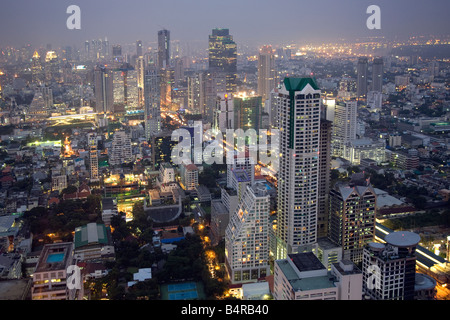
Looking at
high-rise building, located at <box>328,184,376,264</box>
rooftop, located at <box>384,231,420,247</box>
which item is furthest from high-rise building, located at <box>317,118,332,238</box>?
rooftop, located at <box>384,231,420,247</box>

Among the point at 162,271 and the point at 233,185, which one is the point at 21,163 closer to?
the point at 233,185

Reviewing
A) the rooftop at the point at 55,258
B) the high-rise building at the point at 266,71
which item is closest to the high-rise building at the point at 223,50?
the high-rise building at the point at 266,71

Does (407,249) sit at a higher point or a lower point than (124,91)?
lower

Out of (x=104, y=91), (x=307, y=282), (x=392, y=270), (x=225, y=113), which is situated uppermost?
(x=104, y=91)

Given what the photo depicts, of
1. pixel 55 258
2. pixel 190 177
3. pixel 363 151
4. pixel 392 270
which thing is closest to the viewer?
pixel 55 258

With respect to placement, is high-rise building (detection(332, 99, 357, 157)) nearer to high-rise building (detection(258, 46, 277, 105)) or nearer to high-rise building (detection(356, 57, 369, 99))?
high-rise building (detection(258, 46, 277, 105))

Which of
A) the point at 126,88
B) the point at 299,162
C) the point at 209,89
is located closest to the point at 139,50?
the point at 126,88

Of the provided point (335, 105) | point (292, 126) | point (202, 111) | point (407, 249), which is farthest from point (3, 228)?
point (202, 111)

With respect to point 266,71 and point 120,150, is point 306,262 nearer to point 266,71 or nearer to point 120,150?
point 120,150
